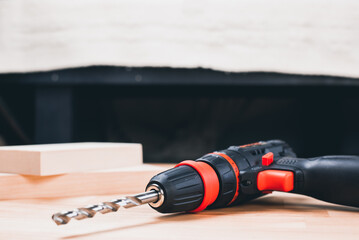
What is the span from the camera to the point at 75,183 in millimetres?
621

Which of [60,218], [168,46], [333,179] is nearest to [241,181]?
[333,179]

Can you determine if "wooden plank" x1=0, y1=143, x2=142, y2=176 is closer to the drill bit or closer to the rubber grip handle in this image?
the drill bit

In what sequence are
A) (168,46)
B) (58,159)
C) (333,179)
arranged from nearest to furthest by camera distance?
1. (333,179)
2. (58,159)
3. (168,46)

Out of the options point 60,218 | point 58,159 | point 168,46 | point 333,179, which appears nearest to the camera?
point 60,218

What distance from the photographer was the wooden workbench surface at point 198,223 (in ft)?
1.34

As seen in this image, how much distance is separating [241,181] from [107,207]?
176 mm

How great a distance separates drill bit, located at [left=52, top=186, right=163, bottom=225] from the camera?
1.22 feet

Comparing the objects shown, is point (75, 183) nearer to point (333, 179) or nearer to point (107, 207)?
point (107, 207)

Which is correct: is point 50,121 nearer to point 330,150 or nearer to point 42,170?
point 42,170

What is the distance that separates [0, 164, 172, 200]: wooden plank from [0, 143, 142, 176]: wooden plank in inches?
0.5

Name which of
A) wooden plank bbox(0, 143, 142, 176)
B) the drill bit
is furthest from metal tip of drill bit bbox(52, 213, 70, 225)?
wooden plank bbox(0, 143, 142, 176)

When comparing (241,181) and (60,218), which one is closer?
(60,218)

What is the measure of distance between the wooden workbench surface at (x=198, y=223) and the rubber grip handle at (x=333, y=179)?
25 millimetres

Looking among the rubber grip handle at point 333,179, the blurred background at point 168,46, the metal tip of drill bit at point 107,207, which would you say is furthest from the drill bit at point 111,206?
the blurred background at point 168,46
